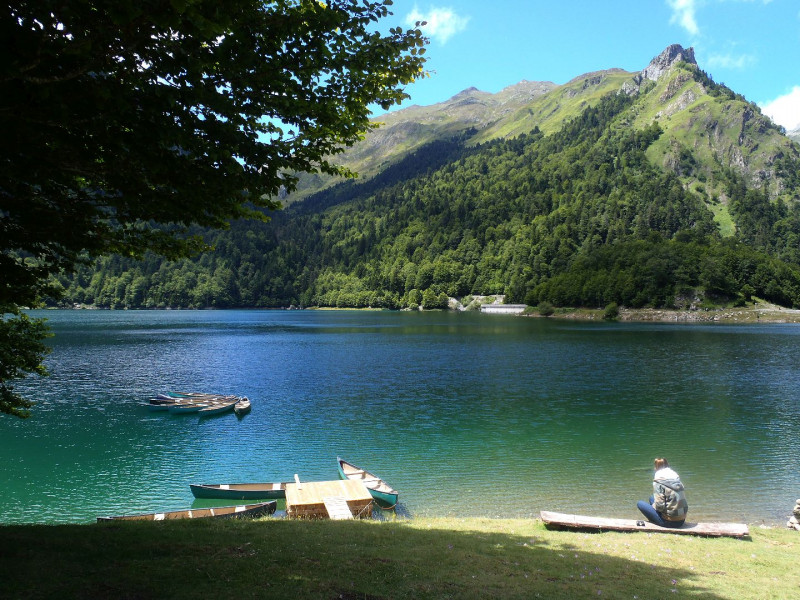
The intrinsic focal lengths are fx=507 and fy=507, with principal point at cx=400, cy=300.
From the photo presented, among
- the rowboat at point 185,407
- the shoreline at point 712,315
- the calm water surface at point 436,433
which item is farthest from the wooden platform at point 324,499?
the shoreline at point 712,315

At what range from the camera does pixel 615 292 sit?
17438cm

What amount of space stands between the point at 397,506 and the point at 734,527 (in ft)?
42.0

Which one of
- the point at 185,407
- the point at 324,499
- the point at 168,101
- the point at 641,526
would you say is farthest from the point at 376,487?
the point at 185,407

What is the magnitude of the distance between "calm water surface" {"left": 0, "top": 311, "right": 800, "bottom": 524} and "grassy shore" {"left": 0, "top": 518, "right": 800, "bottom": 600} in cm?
773

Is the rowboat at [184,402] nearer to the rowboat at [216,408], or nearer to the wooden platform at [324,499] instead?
the rowboat at [216,408]

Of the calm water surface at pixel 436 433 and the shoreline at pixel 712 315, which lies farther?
the shoreline at pixel 712 315

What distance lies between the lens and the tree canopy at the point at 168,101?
21.3ft

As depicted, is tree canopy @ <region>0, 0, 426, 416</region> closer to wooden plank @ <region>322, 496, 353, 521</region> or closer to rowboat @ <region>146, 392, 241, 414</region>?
wooden plank @ <region>322, 496, 353, 521</region>

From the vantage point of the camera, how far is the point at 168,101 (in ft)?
22.8

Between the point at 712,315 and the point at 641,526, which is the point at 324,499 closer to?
the point at 641,526

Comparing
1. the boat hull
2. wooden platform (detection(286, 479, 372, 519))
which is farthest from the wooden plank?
the boat hull

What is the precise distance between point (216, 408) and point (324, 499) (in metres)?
25.0

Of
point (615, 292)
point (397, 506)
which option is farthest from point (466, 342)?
point (615, 292)

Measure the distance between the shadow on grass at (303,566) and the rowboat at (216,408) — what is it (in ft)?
93.2
